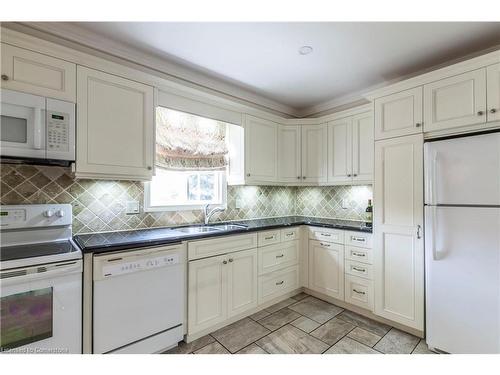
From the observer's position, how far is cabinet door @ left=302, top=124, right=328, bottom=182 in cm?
321

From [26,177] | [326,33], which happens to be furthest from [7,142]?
[326,33]

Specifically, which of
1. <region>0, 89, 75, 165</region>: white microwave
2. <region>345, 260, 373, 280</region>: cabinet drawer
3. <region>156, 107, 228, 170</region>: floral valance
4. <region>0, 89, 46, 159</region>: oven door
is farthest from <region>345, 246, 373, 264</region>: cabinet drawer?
Result: <region>0, 89, 46, 159</region>: oven door

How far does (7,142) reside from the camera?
59.2 inches

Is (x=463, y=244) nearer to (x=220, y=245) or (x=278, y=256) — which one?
(x=278, y=256)

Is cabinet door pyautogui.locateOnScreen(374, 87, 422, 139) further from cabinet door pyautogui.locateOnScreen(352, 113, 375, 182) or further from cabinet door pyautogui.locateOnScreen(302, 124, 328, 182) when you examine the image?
cabinet door pyautogui.locateOnScreen(302, 124, 328, 182)

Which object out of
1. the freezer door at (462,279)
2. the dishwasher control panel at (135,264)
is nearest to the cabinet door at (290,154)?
the freezer door at (462,279)

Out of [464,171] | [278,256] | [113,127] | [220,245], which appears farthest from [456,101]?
[113,127]

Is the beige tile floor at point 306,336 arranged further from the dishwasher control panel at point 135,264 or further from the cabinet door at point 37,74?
the cabinet door at point 37,74

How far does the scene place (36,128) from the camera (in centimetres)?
158

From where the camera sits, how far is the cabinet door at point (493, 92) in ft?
5.74

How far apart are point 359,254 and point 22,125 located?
3.02 metres

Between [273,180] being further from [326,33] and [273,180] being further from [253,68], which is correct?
[326,33]

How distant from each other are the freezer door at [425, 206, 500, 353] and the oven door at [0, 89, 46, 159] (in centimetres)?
294

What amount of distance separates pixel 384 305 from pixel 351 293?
14.2 inches
